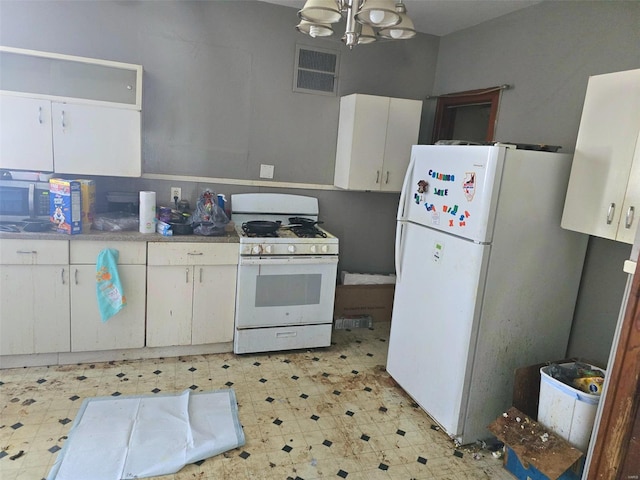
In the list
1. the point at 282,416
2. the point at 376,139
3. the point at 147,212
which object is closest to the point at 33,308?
the point at 147,212

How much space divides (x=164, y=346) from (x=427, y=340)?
1824mm

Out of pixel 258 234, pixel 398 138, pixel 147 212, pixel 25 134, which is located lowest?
pixel 258 234

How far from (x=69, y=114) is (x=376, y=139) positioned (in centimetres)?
223

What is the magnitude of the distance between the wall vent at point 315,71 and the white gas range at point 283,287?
1215 mm

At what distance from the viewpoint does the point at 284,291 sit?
3.19m

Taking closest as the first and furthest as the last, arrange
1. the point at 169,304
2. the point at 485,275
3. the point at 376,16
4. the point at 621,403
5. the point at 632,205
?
1. the point at 621,403
2. the point at 376,16
3. the point at 632,205
4. the point at 485,275
5. the point at 169,304

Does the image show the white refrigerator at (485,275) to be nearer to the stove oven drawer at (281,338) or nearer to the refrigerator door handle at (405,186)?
the refrigerator door handle at (405,186)

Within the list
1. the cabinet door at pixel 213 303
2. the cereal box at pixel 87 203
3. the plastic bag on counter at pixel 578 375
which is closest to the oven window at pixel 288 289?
the cabinet door at pixel 213 303

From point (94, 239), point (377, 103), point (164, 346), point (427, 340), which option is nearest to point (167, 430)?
point (164, 346)

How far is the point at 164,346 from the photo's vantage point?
3.06 meters

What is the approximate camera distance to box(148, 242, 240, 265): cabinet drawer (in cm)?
291

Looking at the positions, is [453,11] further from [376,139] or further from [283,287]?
[283,287]

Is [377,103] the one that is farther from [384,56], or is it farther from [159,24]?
[159,24]

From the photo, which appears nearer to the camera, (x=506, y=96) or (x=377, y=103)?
Answer: (x=506, y=96)
